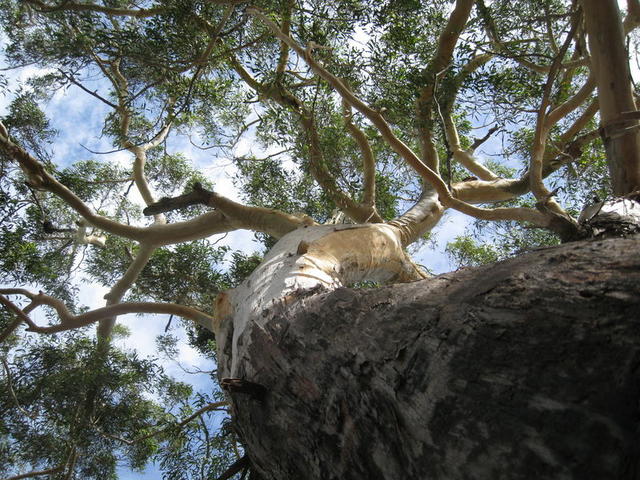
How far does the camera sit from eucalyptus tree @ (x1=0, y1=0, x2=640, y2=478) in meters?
0.97

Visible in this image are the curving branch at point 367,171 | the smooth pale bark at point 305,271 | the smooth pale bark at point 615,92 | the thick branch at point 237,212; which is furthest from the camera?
the curving branch at point 367,171

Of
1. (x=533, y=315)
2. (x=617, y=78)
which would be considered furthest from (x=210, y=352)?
(x=533, y=315)

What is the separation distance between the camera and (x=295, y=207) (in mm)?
6172

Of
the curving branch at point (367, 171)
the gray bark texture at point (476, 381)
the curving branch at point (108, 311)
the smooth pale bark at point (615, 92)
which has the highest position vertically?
the curving branch at point (367, 171)

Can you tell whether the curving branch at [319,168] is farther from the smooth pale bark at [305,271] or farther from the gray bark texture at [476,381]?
the gray bark texture at [476,381]

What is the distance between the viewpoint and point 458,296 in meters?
0.89

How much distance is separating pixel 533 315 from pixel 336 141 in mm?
4879

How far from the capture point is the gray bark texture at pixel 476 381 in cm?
57

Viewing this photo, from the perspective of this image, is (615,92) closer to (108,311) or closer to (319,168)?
(319,168)

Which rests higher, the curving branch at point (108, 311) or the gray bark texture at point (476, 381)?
the curving branch at point (108, 311)

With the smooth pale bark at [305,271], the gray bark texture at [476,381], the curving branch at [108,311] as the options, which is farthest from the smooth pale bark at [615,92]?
the curving branch at [108,311]

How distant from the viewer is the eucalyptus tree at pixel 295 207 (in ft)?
3.18

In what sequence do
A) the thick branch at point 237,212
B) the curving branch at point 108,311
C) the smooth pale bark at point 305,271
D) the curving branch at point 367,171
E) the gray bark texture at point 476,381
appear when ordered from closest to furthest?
the gray bark texture at point 476,381
the smooth pale bark at point 305,271
the curving branch at point 108,311
the thick branch at point 237,212
the curving branch at point 367,171

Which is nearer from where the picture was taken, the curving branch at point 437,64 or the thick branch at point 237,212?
the thick branch at point 237,212
